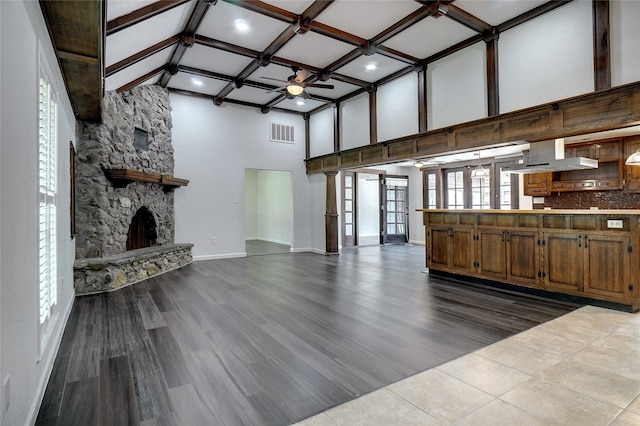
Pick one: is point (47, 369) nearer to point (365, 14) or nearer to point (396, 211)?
point (365, 14)

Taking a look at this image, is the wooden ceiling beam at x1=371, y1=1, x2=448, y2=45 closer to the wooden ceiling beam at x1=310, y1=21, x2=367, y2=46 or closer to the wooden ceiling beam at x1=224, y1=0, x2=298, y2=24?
the wooden ceiling beam at x1=310, y1=21, x2=367, y2=46

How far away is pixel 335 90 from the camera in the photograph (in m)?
7.48

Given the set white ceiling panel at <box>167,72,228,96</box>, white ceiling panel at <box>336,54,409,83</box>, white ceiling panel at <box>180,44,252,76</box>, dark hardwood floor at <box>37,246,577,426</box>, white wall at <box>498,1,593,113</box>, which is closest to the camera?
dark hardwood floor at <box>37,246,577,426</box>

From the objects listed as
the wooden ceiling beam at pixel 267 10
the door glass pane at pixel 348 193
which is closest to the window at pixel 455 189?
the door glass pane at pixel 348 193

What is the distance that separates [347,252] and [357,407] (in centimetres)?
691

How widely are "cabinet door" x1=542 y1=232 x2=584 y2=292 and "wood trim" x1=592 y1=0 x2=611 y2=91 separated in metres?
Result: 1.80

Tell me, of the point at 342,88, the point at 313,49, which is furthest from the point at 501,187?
the point at 313,49

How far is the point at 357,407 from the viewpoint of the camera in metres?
1.93

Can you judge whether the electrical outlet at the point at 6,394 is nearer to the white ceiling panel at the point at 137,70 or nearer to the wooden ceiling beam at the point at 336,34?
the white ceiling panel at the point at 137,70

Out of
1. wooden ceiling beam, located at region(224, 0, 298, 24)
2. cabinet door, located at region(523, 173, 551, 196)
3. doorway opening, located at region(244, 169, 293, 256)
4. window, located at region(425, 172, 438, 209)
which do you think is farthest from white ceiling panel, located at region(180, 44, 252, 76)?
window, located at region(425, 172, 438, 209)

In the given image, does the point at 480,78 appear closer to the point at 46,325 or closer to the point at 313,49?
the point at 313,49

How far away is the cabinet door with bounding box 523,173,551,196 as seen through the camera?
7156 millimetres

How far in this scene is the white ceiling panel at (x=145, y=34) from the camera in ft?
12.4

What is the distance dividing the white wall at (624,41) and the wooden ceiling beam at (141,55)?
218 inches
